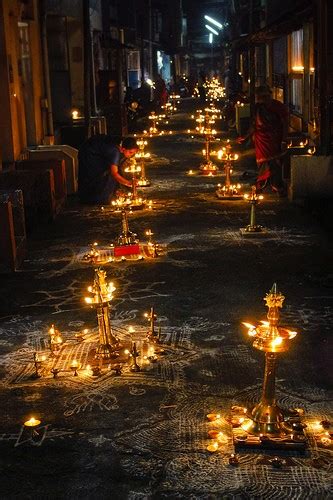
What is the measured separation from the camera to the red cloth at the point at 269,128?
14617 mm

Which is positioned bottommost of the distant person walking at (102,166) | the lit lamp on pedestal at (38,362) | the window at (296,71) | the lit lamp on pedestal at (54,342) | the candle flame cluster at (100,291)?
the lit lamp on pedestal at (38,362)

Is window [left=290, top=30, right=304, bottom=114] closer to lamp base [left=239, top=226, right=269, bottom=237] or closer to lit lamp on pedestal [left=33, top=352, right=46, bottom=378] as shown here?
lamp base [left=239, top=226, right=269, bottom=237]

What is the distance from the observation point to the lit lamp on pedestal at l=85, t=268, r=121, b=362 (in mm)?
6254

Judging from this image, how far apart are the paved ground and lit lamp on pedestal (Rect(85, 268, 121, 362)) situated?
265 millimetres

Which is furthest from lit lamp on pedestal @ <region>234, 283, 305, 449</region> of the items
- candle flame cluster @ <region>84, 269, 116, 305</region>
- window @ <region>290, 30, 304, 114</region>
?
window @ <region>290, 30, 304, 114</region>

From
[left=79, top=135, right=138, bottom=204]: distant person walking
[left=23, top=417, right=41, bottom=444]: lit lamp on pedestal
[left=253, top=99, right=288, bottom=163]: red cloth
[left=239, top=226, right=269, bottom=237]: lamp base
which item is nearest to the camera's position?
[left=23, top=417, right=41, bottom=444]: lit lamp on pedestal

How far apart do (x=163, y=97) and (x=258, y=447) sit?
39.2 metres

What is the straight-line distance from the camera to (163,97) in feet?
140

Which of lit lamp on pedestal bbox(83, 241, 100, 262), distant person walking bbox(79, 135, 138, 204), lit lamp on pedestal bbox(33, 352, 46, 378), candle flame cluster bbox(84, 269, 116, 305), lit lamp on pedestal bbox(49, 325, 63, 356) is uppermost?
distant person walking bbox(79, 135, 138, 204)

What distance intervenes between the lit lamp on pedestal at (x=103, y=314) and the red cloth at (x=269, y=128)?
900cm

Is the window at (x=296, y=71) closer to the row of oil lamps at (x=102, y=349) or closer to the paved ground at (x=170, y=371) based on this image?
the paved ground at (x=170, y=371)

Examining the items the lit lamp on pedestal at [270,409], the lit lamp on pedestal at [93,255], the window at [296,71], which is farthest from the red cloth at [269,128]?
the lit lamp on pedestal at [270,409]

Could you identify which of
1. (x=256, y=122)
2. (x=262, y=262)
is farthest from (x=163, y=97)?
(x=262, y=262)

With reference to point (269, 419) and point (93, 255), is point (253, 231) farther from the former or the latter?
point (269, 419)
